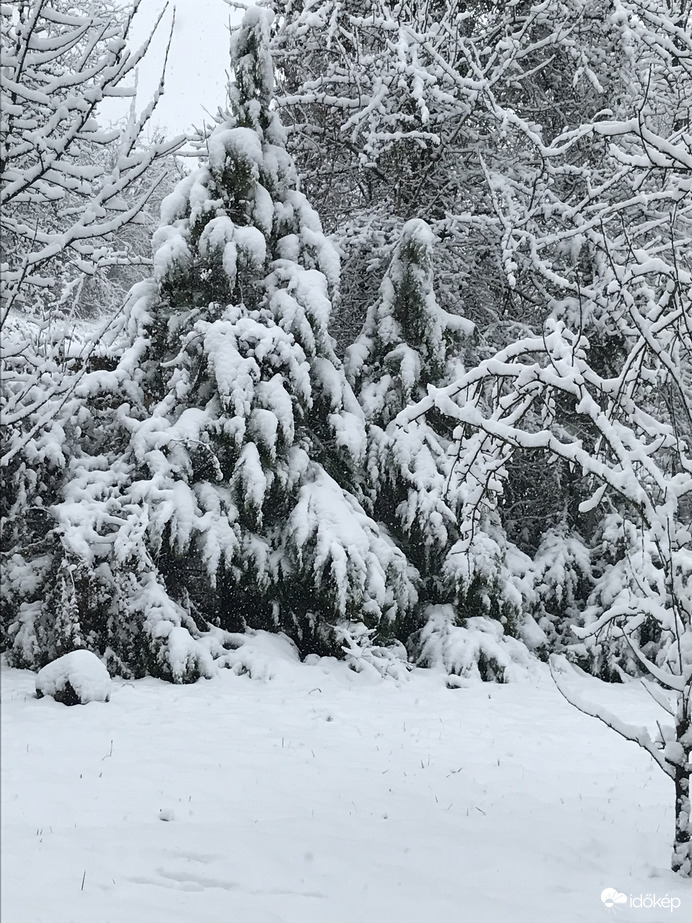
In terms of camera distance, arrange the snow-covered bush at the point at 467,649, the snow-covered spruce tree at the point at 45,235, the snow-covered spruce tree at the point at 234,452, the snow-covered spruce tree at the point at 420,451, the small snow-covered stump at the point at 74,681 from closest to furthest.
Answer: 1. the snow-covered spruce tree at the point at 45,235
2. the small snow-covered stump at the point at 74,681
3. the snow-covered spruce tree at the point at 234,452
4. the snow-covered bush at the point at 467,649
5. the snow-covered spruce tree at the point at 420,451

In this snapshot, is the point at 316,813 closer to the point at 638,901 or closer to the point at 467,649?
the point at 638,901

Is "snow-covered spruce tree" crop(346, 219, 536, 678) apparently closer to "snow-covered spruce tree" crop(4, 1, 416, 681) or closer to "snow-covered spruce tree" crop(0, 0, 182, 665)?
"snow-covered spruce tree" crop(4, 1, 416, 681)

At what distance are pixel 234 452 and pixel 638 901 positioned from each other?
562cm

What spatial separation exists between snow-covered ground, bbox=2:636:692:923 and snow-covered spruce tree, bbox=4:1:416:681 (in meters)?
1.04

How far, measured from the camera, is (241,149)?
29.4 ft

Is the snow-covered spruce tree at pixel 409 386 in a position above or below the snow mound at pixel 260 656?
above

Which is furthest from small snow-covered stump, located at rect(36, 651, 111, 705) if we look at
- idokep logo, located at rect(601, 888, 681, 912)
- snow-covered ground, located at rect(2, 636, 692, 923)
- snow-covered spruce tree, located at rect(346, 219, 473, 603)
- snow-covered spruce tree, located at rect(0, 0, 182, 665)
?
idokep logo, located at rect(601, 888, 681, 912)

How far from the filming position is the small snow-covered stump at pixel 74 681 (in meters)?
6.48

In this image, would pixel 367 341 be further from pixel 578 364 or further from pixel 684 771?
pixel 684 771

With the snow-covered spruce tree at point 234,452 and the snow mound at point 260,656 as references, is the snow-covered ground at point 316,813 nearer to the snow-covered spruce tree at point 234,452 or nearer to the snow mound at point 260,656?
the snow mound at point 260,656

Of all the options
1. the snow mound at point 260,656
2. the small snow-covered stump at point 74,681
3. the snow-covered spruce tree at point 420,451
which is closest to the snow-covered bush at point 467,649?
the snow-covered spruce tree at point 420,451

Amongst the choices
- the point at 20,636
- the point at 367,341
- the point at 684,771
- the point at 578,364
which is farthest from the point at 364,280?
the point at 684,771

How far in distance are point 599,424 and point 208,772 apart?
318 cm

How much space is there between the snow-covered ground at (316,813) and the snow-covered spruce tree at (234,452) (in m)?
1.04
